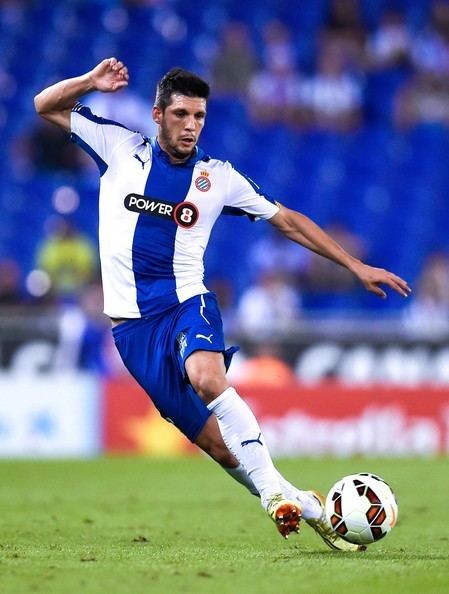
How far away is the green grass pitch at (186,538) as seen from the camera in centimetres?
554

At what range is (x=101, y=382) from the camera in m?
15.6

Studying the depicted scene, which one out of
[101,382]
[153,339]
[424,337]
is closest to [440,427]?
[424,337]

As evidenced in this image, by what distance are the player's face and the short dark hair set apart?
1.0 inches

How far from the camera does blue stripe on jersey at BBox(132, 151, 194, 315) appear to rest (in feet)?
23.7

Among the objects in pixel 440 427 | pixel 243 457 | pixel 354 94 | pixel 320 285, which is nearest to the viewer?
pixel 243 457

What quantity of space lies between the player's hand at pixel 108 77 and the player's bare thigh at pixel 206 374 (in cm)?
149

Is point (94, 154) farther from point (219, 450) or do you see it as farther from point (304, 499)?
point (304, 499)

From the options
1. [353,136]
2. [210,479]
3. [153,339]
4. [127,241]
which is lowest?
[210,479]

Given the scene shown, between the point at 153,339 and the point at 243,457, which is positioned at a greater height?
the point at 153,339

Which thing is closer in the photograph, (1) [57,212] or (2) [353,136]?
(1) [57,212]

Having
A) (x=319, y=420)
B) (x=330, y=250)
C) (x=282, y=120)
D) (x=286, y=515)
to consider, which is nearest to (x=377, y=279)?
(x=330, y=250)

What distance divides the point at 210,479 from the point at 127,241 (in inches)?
245

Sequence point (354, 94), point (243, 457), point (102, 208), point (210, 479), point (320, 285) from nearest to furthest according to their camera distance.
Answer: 1. point (243, 457)
2. point (102, 208)
3. point (210, 479)
4. point (320, 285)
5. point (354, 94)

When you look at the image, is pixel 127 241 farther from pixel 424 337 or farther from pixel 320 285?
pixel 320 285
